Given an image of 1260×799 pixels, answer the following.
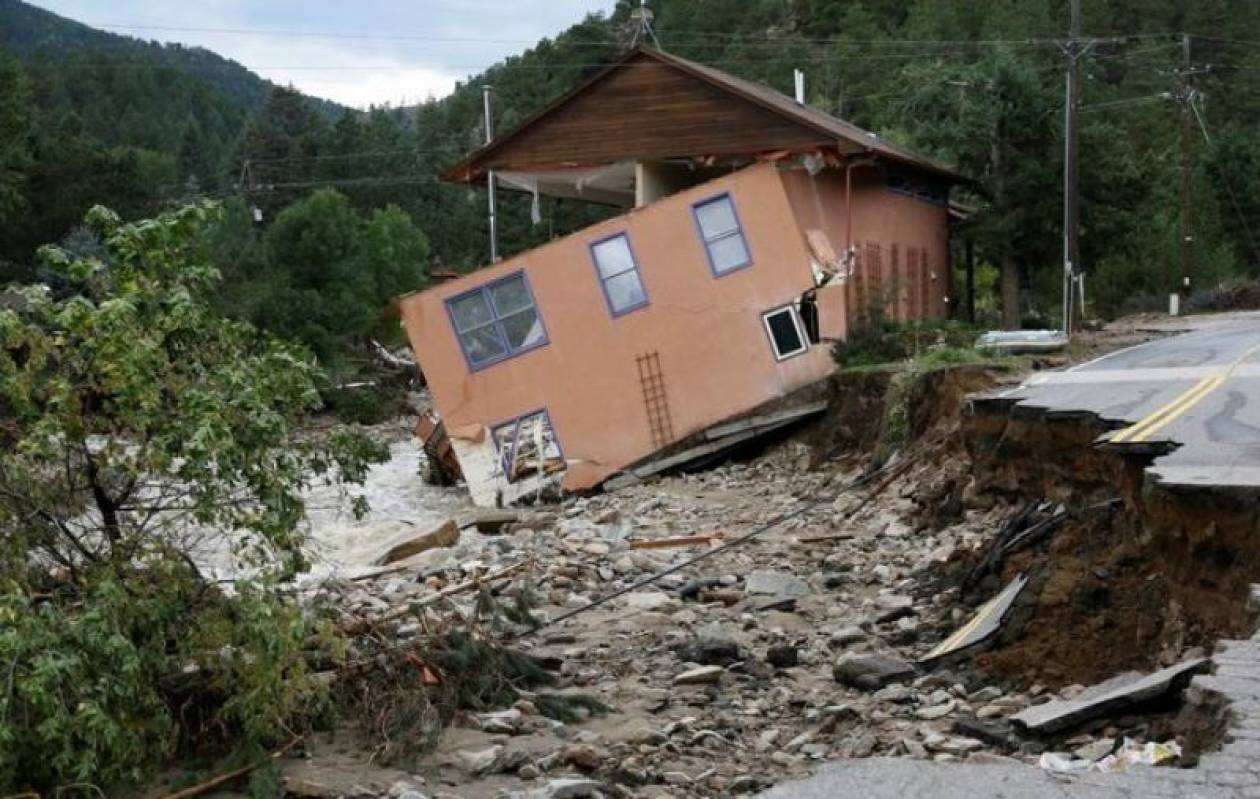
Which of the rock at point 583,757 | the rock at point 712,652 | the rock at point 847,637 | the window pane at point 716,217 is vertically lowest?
the rock at point 847,637

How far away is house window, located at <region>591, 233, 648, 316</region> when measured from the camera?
2250 centimetres

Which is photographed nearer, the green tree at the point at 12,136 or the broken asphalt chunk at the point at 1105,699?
the broken asphalt chunk at the point at 1105,699

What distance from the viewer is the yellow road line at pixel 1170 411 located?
9.47 m

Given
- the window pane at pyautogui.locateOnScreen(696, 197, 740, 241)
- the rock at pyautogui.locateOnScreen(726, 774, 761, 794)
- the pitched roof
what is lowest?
the rock at pyautogui.locateOnScreen(726, 774, 761, 794)

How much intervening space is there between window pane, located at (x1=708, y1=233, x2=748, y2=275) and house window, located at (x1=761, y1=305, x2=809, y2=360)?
1.01 meters

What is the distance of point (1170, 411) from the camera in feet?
35.5

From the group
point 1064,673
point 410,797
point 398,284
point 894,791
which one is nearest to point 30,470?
point 410,797

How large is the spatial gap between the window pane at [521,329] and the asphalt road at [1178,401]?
9.05 meters

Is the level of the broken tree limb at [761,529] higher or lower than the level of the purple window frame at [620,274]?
lower

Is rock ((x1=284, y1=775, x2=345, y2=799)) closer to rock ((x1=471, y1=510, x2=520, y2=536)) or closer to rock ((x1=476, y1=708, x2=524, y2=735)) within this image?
rock ((x1=476, y1=708, x2=524, y2=735))

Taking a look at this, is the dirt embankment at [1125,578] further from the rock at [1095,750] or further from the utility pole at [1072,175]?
the utility pole at [1072,175]

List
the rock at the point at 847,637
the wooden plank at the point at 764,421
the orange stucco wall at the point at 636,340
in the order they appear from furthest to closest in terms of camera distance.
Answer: the orange stucco wall at the point at 636,340 → the wooden plank at the point at 764,421 → the rock at the point at 847,637

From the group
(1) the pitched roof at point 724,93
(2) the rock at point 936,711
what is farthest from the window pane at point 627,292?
(2) the rock at point 936,711

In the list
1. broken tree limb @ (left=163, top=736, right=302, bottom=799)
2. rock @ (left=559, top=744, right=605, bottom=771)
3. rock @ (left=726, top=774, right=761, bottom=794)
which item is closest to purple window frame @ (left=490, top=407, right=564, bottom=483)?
rock @ (left=559, top=744, right=605, bottom=771)
